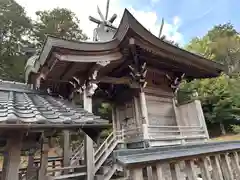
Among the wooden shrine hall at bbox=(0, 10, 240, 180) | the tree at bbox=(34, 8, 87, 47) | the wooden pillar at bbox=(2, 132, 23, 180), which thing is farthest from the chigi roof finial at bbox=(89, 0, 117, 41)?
the tree at bbox=(34, 8, 87, 47)

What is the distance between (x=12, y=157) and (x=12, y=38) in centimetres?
1647

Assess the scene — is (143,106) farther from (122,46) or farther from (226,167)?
(226,167)

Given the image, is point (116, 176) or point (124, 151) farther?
point (116, 176)

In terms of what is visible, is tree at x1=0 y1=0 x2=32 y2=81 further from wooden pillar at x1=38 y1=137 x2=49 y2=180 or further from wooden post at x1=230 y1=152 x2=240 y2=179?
wooden post at x1=230 y1=152 x2=240 y2=179

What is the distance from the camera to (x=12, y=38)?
15789mm

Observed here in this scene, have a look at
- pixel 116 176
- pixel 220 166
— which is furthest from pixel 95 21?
pixel 220 166

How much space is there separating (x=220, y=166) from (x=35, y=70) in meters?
4.84

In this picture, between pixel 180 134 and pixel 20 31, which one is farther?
pixel 20 31

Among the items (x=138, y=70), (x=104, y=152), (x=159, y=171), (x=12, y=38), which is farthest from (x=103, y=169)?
(x=12, y=38)

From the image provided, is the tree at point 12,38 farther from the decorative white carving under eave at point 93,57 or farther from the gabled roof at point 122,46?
the decorative white carving under eave at point 93,57

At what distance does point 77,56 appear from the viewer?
14.0 feet

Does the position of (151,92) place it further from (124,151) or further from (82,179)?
(124,151)

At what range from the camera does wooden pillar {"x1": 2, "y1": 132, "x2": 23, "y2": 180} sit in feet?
7.18

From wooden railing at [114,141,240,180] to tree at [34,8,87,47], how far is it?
16.8m
